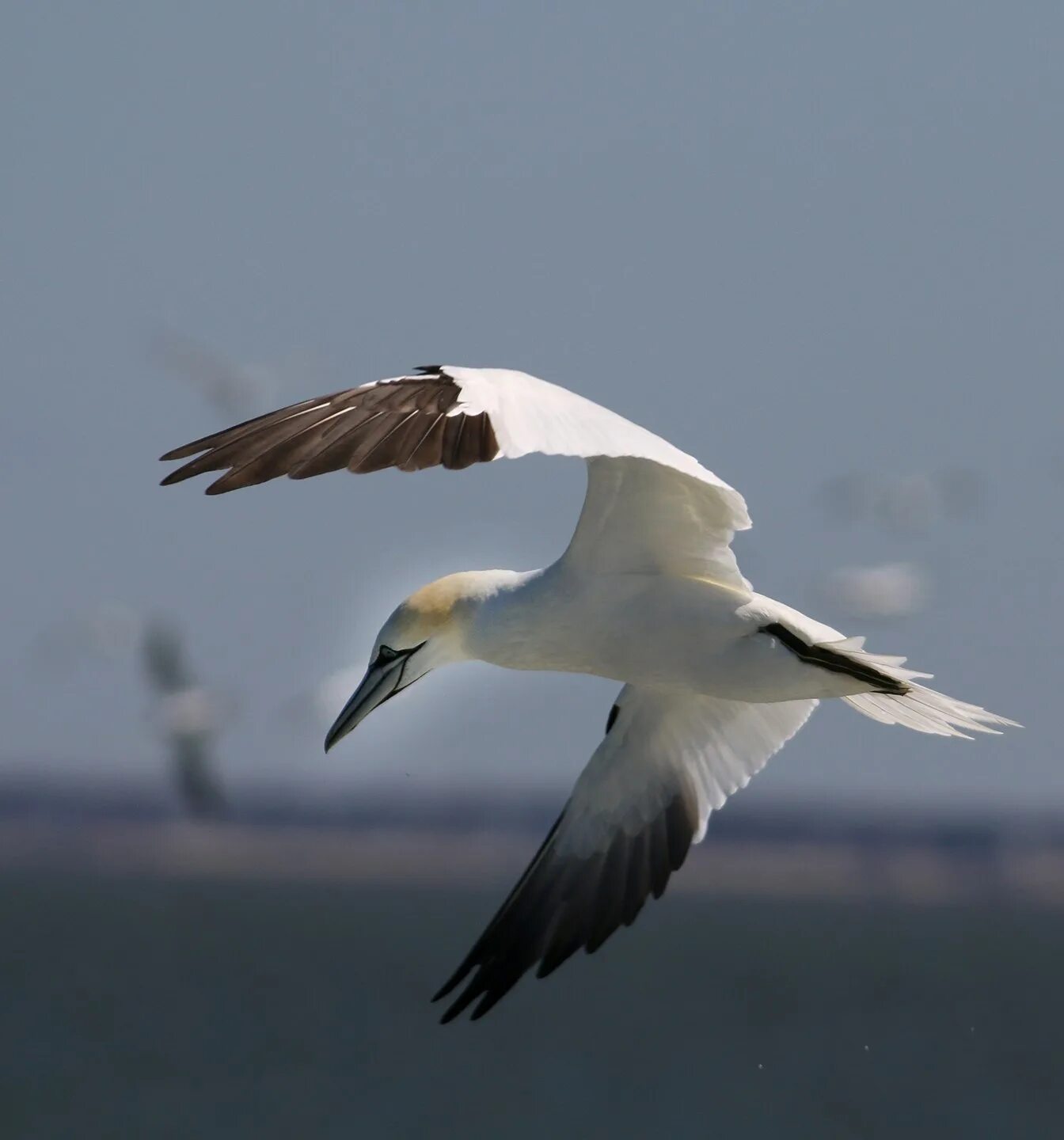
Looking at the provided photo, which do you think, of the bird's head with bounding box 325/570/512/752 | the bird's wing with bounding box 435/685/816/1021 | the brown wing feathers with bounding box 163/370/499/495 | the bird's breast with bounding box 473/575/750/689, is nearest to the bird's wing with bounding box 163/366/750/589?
the brown wing feathers with bounding box 163/370/499/495

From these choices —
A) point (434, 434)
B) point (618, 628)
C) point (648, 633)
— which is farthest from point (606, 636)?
point (434, 434)

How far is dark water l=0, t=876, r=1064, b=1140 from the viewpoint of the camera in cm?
3216

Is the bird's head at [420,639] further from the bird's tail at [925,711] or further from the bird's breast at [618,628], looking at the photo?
the bird's tail at [925,711]

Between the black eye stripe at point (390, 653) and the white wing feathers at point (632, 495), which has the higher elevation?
the white wing feathers at point (632, 495)

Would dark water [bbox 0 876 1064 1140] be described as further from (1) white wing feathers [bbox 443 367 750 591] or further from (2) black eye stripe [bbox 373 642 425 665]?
(1) white wing feathers [bbox 443 367 750 591]

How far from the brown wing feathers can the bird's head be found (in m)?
1.32

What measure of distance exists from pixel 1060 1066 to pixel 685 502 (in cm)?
3372

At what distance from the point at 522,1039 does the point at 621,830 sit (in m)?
32.1

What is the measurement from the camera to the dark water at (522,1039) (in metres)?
32.2

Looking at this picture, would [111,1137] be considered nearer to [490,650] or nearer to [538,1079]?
[538,1079]

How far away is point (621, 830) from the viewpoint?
9000 millimetres

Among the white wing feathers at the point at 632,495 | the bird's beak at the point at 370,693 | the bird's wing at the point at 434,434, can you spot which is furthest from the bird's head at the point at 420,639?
the bird's wing at the point at 434,434

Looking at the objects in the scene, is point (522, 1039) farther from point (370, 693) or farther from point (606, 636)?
point (606, 636)

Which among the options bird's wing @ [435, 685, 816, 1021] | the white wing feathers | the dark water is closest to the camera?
the white wing feathers
